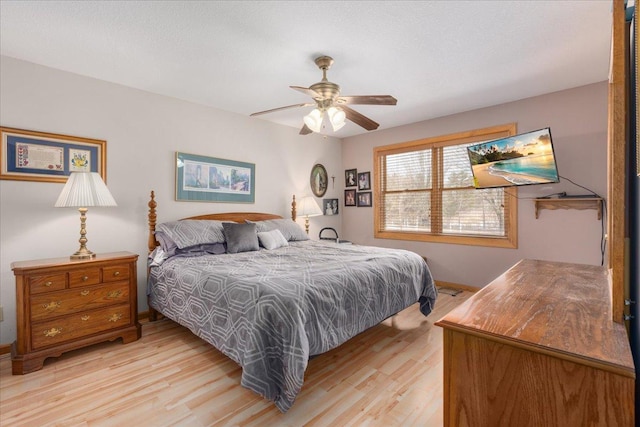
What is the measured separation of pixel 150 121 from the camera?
3.29 metres

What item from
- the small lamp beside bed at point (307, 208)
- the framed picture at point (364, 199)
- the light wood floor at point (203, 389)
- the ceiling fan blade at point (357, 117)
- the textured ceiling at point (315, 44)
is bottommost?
the light wood floor at point (203, 389)

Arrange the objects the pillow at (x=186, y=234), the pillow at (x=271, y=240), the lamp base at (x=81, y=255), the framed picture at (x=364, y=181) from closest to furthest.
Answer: the lamp base at (x=81, y=255)
the pillow at (x=186, y=234)
the pillow at (x=271, y=240)
the framed picture at (x=364, y=181)

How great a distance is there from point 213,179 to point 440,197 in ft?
10.7

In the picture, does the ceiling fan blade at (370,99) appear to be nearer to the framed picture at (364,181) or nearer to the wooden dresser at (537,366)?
the wooden dresser at (537,366)

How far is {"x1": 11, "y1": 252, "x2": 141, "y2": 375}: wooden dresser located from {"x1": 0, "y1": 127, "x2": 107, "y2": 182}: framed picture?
2.66 ft

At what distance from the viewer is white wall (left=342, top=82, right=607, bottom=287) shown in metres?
3.16

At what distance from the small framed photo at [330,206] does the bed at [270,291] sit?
1728mm

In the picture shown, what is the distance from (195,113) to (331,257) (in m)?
2.49

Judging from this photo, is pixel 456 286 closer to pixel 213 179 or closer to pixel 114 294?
pixel 213 179

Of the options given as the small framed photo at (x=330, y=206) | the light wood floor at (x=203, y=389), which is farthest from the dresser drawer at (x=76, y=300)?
the small framed photo at (x=330, y=206)

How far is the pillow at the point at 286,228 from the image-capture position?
391cm

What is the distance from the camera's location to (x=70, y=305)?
2346mm

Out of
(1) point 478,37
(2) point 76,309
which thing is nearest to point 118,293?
(2) point 76,309

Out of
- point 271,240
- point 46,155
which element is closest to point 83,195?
point 46,155
